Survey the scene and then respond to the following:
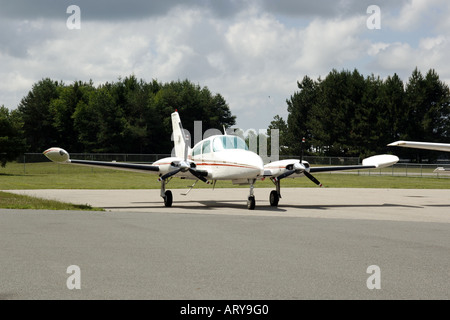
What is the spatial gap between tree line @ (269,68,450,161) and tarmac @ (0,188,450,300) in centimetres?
7239

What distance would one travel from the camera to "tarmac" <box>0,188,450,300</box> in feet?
23.7

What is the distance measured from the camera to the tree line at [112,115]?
88.2 m

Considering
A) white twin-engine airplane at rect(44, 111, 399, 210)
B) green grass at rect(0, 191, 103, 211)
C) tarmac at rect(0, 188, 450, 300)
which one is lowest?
tarmac at rect(0, 188, 450, 300)

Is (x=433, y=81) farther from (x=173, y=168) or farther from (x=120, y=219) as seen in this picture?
(x=120, y=219)

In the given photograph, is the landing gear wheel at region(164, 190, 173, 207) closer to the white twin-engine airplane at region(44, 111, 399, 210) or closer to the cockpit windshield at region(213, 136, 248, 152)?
the white twin-engine airplane at region(44, 111, 399, 210)

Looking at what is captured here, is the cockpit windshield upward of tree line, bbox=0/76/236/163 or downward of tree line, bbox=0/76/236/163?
downward

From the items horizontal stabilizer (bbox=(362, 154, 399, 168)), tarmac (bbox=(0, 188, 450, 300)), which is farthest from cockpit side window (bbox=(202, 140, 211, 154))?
horizontal stabilizer (bbox=(362, 154, 399, 168))

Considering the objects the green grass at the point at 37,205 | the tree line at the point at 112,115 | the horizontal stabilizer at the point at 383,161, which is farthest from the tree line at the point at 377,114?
the green grass at the point at 37,205

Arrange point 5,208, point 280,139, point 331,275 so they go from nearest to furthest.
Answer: point 331,275 → point 5,208 → point 280,139

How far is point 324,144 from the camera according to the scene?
95.1 metres

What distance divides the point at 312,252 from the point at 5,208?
13.7m

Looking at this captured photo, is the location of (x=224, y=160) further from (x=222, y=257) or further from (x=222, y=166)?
(x=222, y=257)

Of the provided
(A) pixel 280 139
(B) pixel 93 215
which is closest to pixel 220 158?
(B) pixel 93 215

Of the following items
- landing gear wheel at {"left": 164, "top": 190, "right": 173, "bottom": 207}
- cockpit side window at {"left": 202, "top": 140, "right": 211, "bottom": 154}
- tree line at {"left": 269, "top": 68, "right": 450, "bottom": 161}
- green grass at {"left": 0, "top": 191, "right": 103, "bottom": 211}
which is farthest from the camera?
tree line at {"left": 269, "top": 68, "right": 450, "bottom": 161}
